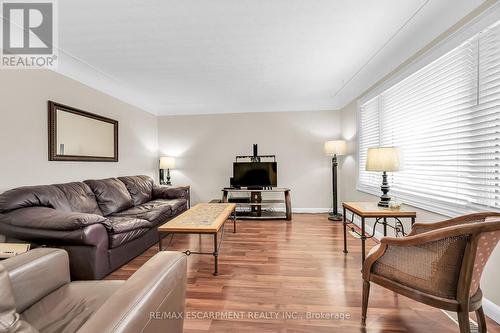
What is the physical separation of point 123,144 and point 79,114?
991mm

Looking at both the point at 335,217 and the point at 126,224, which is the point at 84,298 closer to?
the point at 126,224

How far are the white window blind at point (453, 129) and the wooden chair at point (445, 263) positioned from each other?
553 millimetres

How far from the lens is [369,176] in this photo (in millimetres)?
3529

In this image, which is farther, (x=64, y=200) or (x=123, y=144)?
(x=123, y=144)

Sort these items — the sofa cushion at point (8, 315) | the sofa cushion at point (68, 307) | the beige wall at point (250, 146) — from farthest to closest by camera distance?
1. the beige wall at point (250, 146)
2. the sofa cushion at point (68, 307)
3. the sofa cushion at point (8, 315)

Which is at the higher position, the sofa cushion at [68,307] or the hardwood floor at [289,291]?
the sofa cushion at [68,307]

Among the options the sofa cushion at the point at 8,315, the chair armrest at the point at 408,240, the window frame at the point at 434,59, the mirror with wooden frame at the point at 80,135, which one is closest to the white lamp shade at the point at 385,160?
the window frame at the point at 434,59

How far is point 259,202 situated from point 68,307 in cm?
364

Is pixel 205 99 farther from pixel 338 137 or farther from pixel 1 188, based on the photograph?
pixel 1 188

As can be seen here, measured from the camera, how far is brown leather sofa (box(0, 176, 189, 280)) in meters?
1.95

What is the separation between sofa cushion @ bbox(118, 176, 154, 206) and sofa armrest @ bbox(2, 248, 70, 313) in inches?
95.4

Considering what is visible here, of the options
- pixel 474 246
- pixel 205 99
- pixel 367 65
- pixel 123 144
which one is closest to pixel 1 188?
pixel 123 144

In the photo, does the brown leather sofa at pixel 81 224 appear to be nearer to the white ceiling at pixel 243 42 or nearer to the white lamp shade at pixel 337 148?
the white ceiling at pixel 243 42

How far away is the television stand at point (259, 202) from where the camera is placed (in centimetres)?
441
